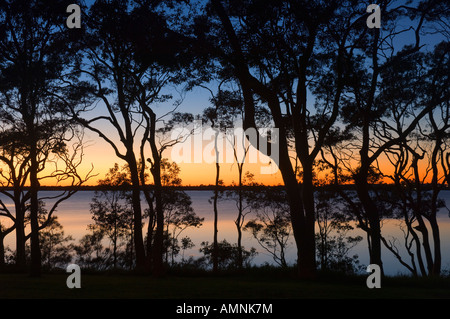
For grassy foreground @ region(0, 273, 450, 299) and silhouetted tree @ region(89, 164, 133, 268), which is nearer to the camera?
grassy foreground @ region(0, 273, 450, 299)

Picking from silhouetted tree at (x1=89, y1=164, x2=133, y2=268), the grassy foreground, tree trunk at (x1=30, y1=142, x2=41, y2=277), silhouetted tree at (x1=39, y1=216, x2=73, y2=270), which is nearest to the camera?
the grassy foreground

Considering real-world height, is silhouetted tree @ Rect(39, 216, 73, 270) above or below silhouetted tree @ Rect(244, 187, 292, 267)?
below

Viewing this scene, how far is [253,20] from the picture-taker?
1395 centimetres

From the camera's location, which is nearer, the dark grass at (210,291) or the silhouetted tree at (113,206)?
the dark grass at (210,291)

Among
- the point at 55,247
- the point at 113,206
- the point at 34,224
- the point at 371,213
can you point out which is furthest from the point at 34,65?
the point at 55,247

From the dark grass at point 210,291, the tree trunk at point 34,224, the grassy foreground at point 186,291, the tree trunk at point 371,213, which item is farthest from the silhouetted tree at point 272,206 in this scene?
the tree trunk at point 34,224

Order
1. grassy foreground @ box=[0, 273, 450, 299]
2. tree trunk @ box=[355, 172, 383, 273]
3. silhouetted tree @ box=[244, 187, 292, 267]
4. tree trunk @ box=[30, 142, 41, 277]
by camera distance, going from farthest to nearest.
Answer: silhouetted tree @ box=[244, 187, 292, 267] → tree trunk @ box=[355, 172, 383, 273] → tree trunk @ box=[30, 142, 41, 277] → grassy foreground @ box=[0, 273, 450, 299]

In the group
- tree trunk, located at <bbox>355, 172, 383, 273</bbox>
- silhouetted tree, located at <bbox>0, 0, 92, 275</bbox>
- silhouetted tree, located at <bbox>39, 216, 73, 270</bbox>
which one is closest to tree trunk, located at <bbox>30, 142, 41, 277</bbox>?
silhouetted tree, located at <bbox>0, 0, 92, 275</bbox>

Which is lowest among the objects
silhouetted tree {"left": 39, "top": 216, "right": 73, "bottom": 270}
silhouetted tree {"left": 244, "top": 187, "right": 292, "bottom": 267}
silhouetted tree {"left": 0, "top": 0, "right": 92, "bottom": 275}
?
silhouetted tree {"left": 39, "top": 216, "right": 73, "bottom": 270}

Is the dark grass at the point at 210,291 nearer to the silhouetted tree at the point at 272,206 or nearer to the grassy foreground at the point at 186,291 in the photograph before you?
the grassy foreground at the point at 186,291

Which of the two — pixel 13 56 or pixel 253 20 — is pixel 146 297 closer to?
pixel 253 20

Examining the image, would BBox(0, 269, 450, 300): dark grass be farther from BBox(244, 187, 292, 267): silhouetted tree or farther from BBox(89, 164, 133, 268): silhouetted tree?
BBox(244, 187, 292, 267): silhouetted tree
